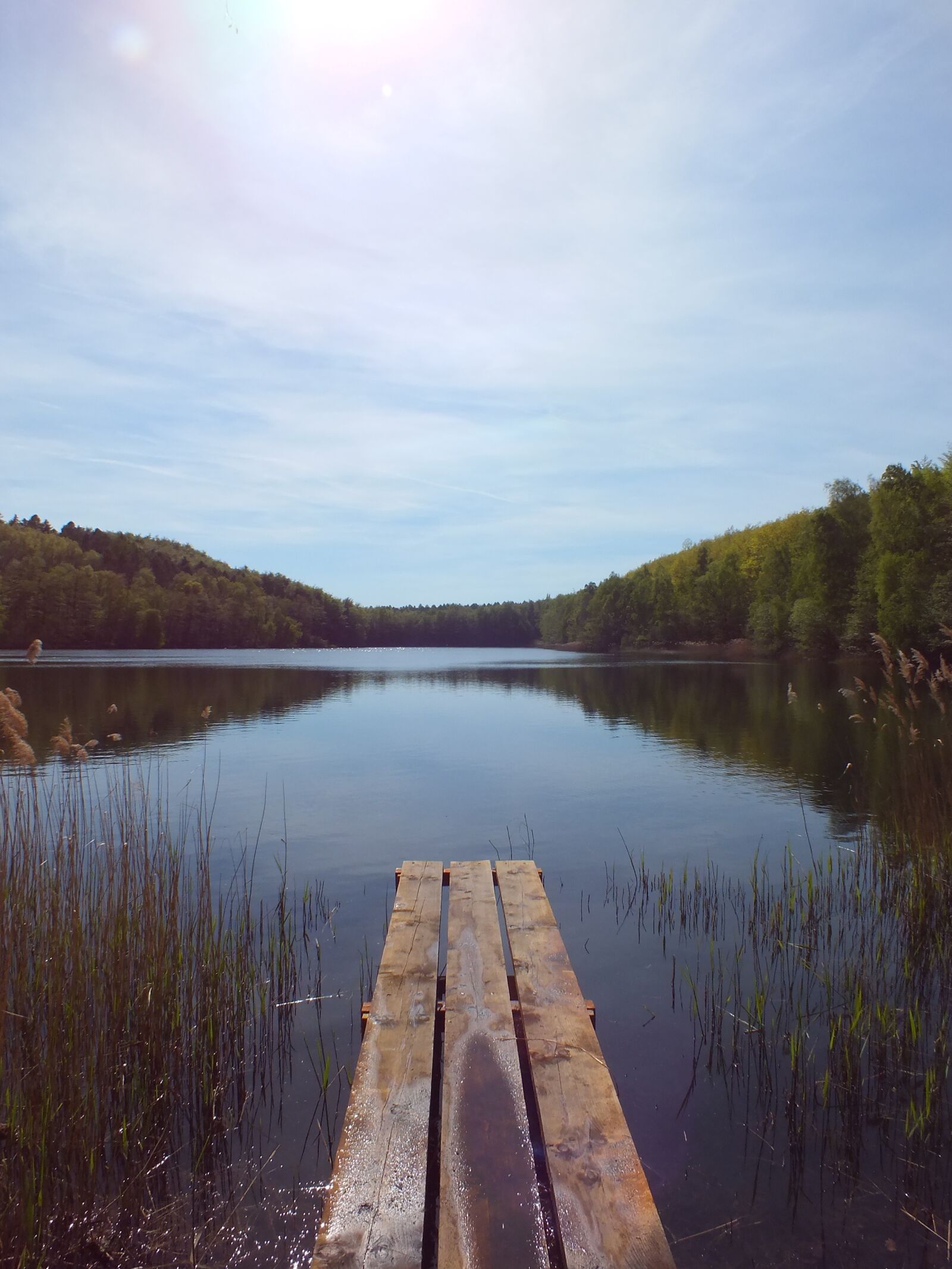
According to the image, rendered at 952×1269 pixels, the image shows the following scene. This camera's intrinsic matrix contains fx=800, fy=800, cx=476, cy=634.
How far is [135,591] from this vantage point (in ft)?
326

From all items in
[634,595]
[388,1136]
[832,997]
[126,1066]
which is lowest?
[832,997]

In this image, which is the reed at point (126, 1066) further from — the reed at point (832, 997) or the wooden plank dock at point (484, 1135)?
the reed at point (832, 997)

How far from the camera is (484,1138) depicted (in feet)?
10.5

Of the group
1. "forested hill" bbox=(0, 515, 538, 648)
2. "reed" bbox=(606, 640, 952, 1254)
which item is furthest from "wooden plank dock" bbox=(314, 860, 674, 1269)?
"forested hill" bbox=(0, 515, 538, 648)

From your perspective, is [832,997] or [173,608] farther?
[173,608]

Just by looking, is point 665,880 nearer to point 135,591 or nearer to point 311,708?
point 311,708

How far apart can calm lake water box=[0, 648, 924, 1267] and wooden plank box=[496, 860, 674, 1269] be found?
2.88 feet

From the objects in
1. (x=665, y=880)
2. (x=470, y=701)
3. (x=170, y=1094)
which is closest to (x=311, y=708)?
(x=470, y=701)

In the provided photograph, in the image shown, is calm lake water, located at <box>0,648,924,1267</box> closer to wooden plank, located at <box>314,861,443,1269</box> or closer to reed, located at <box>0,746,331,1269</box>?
reed, located at <box>0,746,331,1269</box>

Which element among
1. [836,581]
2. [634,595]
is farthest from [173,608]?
[836,581]

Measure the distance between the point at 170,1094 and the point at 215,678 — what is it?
4385 centimetres

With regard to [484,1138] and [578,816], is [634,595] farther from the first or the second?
[484,1138]

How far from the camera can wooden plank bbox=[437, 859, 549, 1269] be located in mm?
2686

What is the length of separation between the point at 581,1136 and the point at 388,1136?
78 centimetres
